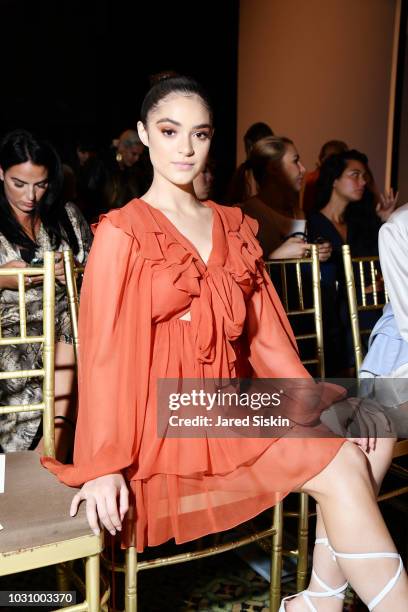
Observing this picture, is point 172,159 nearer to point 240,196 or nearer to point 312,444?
point 312,444

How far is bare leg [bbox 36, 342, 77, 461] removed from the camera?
186 cm

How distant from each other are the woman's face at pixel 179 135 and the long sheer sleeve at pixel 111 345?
17cm

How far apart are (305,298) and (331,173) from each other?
2.13 ft

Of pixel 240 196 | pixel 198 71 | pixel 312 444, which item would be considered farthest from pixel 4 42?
pixel 312 444

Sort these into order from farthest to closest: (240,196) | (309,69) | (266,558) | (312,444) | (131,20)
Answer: (131,20), (309,69), (240,196), (266,558), (312,444)

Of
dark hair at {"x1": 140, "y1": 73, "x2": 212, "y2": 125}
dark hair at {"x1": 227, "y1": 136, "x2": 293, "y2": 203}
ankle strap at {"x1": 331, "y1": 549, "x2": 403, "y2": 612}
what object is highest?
dark hair at {"x1": 227, "y1": 136, "x2": 293, "y2": 203}

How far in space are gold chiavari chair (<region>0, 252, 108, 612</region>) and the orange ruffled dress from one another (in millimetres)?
63

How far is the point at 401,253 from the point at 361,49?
3.13 metres

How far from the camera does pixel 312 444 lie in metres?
1.23

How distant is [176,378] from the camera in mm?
1279

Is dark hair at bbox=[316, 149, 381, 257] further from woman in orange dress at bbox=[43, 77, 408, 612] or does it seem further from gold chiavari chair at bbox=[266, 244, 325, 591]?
woman in orange dress at bbox=[43, 77, 408, 612]

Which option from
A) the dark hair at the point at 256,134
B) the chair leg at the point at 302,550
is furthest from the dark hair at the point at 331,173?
the chair leg at the point at 302,550

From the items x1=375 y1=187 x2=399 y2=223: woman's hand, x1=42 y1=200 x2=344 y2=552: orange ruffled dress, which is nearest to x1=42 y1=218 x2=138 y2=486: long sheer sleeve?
x1=42 y1=200 x2=344 y2=552: orange ruffled dress

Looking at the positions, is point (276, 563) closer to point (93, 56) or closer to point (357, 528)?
point (357, 528)
